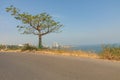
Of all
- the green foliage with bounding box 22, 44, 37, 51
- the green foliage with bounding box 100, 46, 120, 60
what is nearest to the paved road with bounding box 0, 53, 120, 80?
the green foliage with bounding box 100, 46, 120, 60

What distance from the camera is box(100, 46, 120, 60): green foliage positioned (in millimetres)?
19453

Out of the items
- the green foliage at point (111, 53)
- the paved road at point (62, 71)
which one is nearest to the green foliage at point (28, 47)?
the green foliage at point (111, 53)

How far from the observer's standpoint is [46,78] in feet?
34.4

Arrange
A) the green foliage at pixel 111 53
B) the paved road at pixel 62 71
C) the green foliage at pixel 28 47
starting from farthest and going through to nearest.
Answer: the green foliage at pixel 28 47, the green foliage at pixel 111 53, the paved road at pixel 62 71

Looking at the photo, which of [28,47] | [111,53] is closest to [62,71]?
[111,53]

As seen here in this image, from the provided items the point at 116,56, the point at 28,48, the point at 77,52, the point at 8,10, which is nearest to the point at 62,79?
the point at 116,56

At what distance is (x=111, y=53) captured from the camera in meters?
19.9

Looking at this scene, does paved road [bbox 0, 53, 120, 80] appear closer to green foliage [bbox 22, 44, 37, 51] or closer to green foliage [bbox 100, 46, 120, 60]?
green foliage [bbox 100, 46, 120, 60]

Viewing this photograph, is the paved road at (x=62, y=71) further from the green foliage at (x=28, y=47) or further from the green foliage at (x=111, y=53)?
the green foliage at (x=28, y=47)

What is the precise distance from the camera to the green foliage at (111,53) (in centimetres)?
1945

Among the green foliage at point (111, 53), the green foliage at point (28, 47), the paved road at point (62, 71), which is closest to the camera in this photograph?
the paved road at point (62, 71)

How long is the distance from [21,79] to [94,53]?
13513 millimetres

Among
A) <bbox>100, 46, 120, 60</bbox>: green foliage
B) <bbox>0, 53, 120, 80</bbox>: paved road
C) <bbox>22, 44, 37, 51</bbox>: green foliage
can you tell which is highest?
<bbox>22, 44, 37, 51</bbox>: green foliage

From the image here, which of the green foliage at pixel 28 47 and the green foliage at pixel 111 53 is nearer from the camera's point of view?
the green foliage at pixel 111 53
